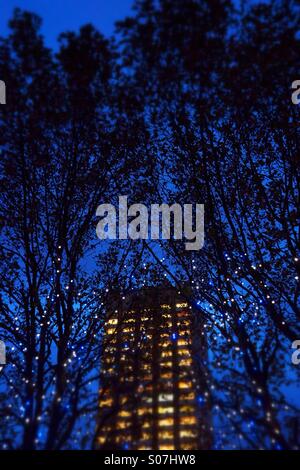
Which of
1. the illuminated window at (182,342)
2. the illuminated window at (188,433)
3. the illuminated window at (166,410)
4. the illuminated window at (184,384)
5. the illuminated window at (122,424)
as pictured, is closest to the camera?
the illuminated window at (122,424)

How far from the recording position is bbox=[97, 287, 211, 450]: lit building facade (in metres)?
10.4

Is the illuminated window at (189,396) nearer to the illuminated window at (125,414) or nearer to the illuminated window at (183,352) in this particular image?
the illuminated window at (125,414)

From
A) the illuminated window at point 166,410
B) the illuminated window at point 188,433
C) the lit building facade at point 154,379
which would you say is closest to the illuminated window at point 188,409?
the lit building facade at point 154,379

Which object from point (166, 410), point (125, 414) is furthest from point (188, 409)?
point (166, 410)

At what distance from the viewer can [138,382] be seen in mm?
10906

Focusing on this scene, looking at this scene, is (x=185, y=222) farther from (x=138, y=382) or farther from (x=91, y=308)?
(x=138, y=382)

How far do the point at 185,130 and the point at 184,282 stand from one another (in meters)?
5.52

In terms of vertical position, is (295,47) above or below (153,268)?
above

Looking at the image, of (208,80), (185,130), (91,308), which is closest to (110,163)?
(185,130)

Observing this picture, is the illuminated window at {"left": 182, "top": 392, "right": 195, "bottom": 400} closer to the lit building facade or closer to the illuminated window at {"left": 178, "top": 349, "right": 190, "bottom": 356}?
the lit building facade

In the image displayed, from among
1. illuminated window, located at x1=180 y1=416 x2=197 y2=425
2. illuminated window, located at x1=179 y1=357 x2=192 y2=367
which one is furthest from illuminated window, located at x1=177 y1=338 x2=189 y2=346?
illuminated window, located at x1=180 y1=416 x2=197 y2=425

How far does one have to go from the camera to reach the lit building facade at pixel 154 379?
10438mm

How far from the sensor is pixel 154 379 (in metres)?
11.4
